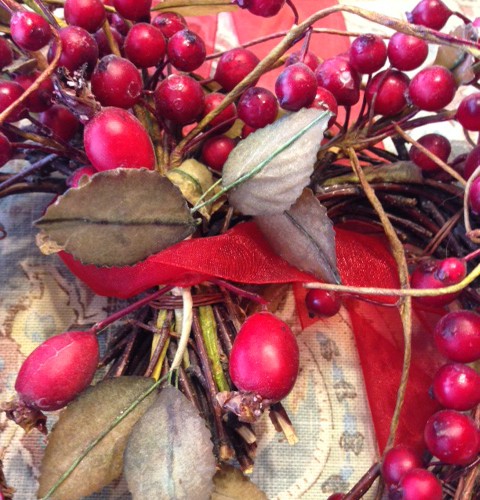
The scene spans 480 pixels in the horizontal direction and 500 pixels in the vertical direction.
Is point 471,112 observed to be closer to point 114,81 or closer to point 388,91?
point 388,91

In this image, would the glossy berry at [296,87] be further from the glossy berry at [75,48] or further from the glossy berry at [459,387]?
the glossy berry at [459,387]

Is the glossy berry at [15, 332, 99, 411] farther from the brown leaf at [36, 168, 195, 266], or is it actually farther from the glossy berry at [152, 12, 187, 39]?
the glossy berry at [152, 12, 187, 39]

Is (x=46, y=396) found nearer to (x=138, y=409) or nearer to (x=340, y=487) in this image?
(x=138, y=409)

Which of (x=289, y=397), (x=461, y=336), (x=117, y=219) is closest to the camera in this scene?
(x=117, y=219)

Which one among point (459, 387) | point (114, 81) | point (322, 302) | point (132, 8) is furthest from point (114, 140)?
point (459, 387)

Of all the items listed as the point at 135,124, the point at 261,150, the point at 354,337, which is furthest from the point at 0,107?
the point at 354,337

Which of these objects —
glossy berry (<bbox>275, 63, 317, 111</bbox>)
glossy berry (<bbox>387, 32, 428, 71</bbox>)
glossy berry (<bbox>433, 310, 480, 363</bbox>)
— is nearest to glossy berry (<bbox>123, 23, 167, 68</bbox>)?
glossy berry (<bbox>275, 63, 317, 111</bbox>)
